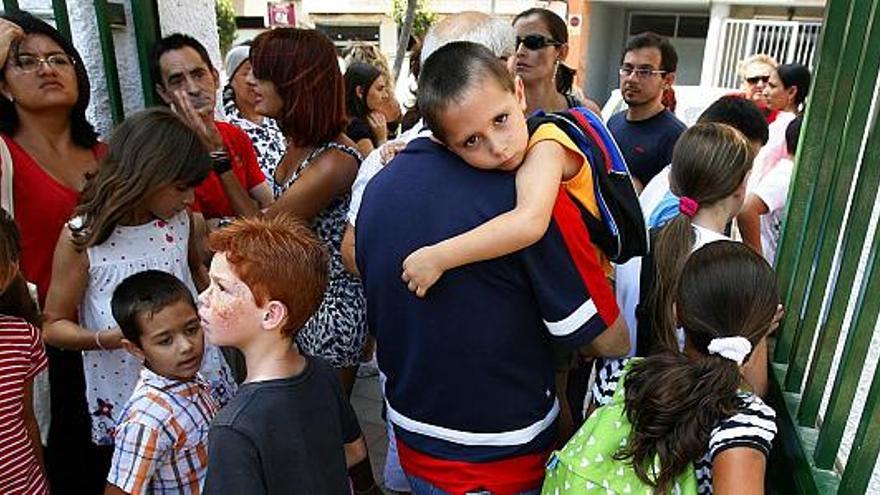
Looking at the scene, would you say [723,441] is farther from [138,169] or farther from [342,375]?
[138,169]

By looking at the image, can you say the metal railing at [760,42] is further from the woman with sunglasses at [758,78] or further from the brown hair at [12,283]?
the brown hair at [12,283]

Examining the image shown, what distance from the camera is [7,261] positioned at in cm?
159

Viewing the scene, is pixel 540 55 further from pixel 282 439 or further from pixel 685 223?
pixel 282 439

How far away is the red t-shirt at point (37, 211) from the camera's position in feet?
6.41

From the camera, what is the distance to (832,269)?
1.73 metres

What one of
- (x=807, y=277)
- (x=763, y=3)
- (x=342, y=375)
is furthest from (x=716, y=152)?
(x=763, y=3)

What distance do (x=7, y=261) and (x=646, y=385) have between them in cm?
156

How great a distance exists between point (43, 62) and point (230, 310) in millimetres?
1204

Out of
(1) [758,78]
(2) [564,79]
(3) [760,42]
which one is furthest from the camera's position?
(3) [760,42]

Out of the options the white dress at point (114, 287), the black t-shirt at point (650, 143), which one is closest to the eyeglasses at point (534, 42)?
the black t-shirt at point (650, 143)

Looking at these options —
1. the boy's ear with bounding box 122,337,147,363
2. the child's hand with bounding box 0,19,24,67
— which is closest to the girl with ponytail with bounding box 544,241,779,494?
the boy's ear with bounding box 122,337,147,363

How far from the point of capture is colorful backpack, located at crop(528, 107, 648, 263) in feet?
4.77

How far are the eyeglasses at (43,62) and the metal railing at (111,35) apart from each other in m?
0.25

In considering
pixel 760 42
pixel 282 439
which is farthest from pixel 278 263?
pixel 760 42
